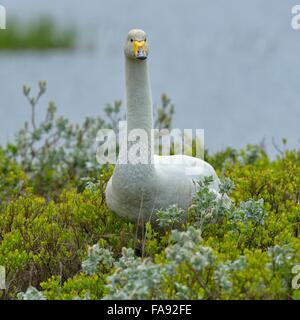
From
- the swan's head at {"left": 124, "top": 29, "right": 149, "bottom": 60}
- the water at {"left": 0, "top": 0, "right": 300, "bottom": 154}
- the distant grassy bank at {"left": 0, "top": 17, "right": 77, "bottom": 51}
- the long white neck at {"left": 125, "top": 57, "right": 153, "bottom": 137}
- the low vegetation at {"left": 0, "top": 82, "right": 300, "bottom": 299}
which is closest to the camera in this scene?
the low vegetation at {"left": 0, "top": 82, "right": 300, "bottom": 299}

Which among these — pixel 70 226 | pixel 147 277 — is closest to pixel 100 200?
pixel 70 226

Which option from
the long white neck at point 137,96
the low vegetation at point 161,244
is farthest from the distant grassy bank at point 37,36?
the long white neck at point 137,96

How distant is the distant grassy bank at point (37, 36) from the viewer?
1962 centimetres

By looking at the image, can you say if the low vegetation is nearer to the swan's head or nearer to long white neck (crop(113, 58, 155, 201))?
long white neck (crop(113, 58, 155, 201))

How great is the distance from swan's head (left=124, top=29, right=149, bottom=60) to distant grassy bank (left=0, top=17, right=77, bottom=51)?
1451 centimetres

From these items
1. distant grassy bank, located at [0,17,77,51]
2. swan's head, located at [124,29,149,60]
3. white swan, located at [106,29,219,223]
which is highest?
distant grassy bank, located at [0,17,77,51]

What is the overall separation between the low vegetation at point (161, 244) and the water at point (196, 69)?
13.4ft

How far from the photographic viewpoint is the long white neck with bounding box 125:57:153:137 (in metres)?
5.07

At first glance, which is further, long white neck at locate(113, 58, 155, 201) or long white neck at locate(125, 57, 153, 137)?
long white neck at locate(125, 57, 153, 137)

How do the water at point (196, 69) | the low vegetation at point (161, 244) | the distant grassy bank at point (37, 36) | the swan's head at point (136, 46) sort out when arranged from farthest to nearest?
1. the distant grassy bank at point (37, 36)
2. the water at point (196, 69)
3. the swan's head at point (136, 46)
4. the low vegetation at point (161, 244)

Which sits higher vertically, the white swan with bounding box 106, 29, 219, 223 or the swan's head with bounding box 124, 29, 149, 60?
the swan's head with bounding box 124, 29, 149, 60

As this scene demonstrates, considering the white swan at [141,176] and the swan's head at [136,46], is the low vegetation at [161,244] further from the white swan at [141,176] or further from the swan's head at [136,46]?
the swan's head at [136,46]

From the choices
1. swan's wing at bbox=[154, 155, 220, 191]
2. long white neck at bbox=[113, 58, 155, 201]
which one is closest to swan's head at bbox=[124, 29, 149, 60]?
long white neck at bbox=[113, 58, 155, 201]

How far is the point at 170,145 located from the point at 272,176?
1.79m
